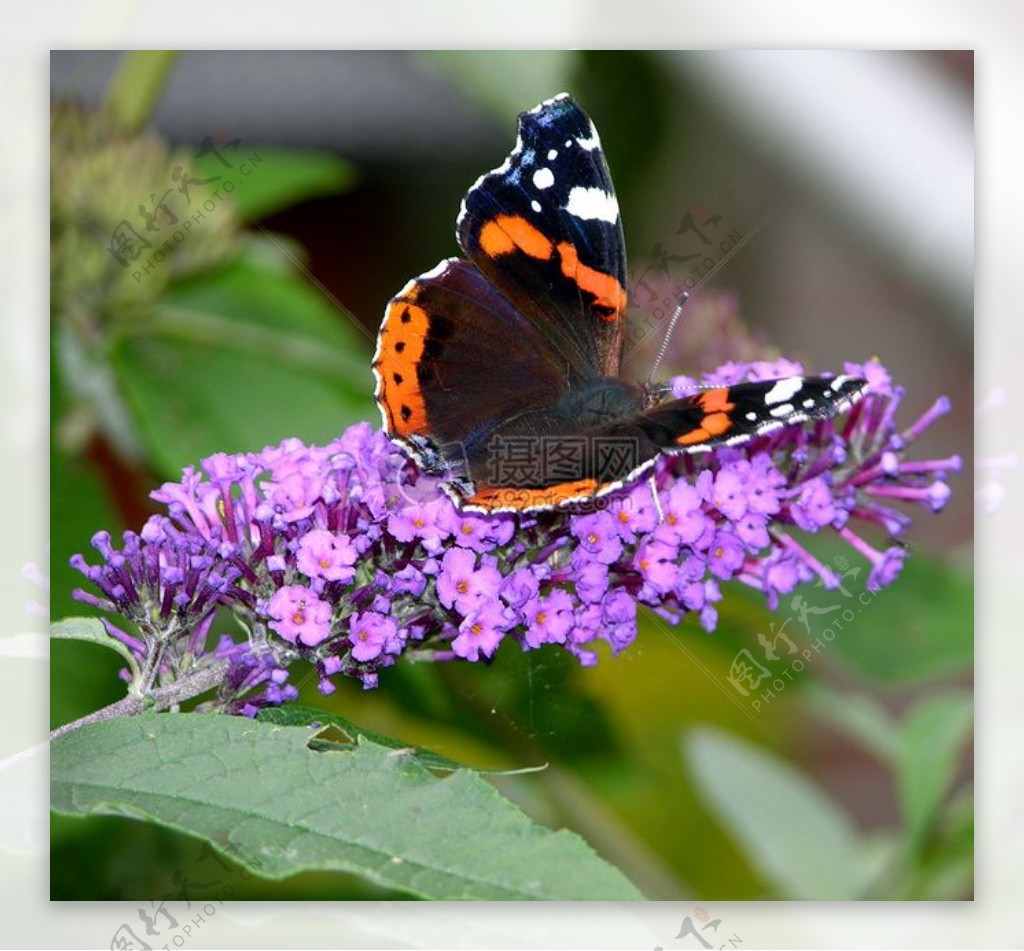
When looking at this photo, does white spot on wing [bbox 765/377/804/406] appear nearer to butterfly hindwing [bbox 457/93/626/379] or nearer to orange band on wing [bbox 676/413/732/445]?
orange band on wing [bbox 676/413/732/445]

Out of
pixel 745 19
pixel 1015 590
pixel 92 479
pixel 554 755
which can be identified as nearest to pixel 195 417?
pixel 92 479

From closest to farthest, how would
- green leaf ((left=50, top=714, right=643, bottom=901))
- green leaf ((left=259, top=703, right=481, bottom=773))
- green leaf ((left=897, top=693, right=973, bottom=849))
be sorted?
green leaf ((left=50, top=714, right=643, bottom=901))
green leaf ((left=259, top=703, right=481, bottom=773))
green leaf ((left=897, top=693, right=973, bottom=849))

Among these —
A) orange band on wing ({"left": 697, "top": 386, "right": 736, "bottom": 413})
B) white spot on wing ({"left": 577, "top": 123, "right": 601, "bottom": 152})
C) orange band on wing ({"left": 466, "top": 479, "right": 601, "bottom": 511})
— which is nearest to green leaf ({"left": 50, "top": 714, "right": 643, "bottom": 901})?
orange band on wing ({"left": 466, "top": 479, "right": 601, "bottom": 511})

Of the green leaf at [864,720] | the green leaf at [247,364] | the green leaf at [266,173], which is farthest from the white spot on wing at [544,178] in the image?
the green leaf at [864,720]

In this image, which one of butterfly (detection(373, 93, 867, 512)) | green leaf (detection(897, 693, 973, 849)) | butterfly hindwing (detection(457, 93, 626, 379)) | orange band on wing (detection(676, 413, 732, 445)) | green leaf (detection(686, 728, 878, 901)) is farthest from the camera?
green leaf (detection(686, 728, 878, 901))

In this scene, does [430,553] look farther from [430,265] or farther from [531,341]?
[430,265]

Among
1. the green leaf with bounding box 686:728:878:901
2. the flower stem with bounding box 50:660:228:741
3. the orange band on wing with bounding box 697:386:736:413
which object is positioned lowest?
the green leaf with bounding box 686:728:878:901
